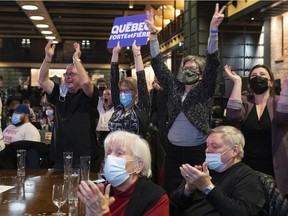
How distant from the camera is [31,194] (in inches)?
101

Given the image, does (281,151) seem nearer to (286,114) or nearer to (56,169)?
(286,114)

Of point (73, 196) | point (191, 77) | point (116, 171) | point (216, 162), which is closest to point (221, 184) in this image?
point (216, 162)

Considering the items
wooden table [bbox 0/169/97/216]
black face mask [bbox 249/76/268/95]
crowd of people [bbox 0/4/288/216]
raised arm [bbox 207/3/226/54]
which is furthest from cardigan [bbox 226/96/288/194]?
wooden table [bbox 0/169/97/216]

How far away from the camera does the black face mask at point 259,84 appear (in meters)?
3.11

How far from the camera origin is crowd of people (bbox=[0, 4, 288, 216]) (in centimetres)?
194

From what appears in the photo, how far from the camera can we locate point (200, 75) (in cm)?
305

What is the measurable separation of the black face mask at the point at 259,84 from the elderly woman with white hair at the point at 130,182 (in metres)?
1.40

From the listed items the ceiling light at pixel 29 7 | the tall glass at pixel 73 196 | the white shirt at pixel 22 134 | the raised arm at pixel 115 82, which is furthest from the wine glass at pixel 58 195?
the ceiling light at pixel 29 7

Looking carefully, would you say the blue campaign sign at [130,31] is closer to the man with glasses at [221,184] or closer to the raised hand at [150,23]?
the raised hand at [150,23]

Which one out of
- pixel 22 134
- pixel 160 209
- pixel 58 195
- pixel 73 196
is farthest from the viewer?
pixel 22 134

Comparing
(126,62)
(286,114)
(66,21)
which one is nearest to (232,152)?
(286,114)

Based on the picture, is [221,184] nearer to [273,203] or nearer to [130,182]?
A: [273,203]

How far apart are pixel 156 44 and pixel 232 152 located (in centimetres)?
132

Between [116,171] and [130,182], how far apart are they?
0.09 m
